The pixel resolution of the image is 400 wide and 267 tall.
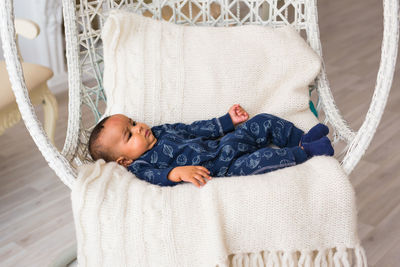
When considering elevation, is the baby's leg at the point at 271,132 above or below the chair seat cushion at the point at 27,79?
above

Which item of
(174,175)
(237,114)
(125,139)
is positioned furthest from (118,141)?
(237,114)

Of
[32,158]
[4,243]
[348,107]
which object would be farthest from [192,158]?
[348,107]

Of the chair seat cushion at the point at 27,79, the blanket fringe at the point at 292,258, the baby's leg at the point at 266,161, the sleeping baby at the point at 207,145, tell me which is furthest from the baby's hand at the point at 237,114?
the chair seat cushion at the point at 27,79

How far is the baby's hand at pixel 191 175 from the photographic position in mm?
1108

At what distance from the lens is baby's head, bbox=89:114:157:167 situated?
50.0 inches

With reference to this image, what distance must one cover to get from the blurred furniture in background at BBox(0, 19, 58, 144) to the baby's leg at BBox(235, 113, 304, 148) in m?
0.84

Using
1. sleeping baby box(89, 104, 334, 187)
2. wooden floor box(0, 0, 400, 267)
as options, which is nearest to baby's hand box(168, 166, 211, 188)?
sleeping baby box(89, 104, 334, 187)

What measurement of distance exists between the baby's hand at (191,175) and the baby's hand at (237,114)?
26 centimetres

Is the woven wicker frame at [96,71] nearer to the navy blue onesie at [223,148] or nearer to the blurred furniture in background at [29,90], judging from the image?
the navy blue onesie at [223,148]

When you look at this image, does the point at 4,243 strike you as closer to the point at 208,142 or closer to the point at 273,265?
the point at 208,142

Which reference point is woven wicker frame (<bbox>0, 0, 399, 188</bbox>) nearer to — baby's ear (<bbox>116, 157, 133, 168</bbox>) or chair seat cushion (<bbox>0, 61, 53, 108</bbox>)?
baby's ear (<bbox>116, 157, 133, 168</bbox>)

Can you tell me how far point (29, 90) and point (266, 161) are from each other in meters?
1.01

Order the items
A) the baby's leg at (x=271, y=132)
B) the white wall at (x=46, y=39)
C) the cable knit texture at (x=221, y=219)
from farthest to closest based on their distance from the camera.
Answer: the white wall at (x=46, y=39) < the baby's leg at (x=271, y=132) < the cable knit texture at (x=221, y=219)

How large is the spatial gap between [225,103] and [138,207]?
49cm
